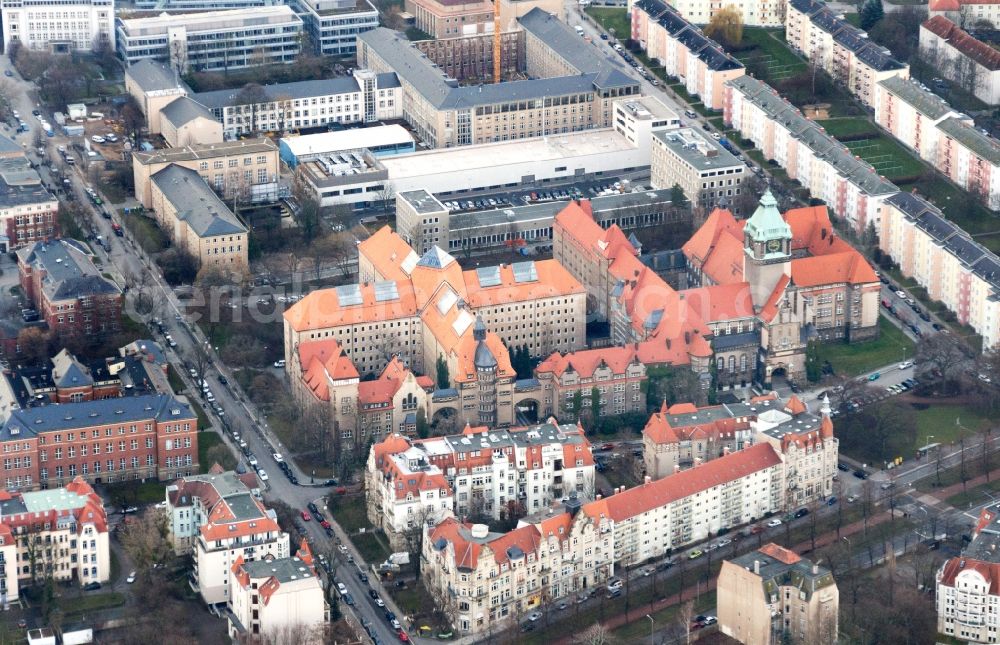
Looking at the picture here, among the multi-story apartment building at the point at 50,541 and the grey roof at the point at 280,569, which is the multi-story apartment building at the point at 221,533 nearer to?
the grey roof at the point at 280,569

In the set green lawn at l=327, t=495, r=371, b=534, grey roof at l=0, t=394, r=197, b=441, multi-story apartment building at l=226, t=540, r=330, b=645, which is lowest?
green lawn at l=327, t=495, r=371, b=534

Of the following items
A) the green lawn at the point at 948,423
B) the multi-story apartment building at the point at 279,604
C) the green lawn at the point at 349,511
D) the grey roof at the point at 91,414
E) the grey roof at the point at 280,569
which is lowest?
the green lawn at the point at 948,423

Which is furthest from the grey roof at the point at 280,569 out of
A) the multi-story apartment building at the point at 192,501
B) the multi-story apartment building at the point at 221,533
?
the multi-story apartment building at the point at 192,501

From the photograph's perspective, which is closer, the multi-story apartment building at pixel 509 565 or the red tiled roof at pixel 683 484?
the multi-story apartment building at pixel 509 565

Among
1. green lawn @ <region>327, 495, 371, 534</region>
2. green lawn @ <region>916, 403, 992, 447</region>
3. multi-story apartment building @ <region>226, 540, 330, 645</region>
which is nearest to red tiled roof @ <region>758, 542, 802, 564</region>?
green lawn @ <region>916, 403, 992, 447</region>

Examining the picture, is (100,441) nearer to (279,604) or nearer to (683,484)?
(279,604)

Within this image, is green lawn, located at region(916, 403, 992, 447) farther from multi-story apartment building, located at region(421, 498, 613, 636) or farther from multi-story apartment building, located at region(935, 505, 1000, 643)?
multi-story apartment building, located at region(421, 498, 613, 636)

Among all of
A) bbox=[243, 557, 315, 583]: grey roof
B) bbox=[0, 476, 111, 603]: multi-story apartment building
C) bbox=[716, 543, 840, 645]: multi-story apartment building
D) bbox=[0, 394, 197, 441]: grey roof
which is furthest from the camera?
bbox=[0, 394, 197, 441]: grey roof
